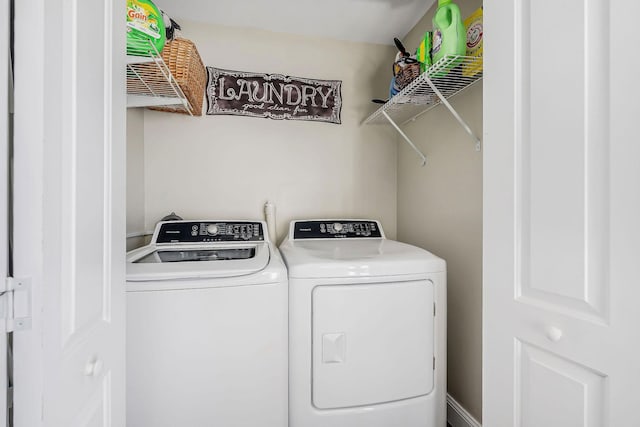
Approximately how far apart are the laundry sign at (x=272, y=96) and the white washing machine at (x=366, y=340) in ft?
4.23

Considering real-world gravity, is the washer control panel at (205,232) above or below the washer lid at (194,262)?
above

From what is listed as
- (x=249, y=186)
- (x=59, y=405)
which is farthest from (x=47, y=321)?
(x=249, y=186)

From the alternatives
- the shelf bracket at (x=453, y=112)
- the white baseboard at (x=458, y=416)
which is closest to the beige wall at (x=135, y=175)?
the shelf bracket at (x=453, y=112)

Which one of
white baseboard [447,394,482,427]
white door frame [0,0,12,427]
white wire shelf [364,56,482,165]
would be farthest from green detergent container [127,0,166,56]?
white baseboard [447,394,482,427]

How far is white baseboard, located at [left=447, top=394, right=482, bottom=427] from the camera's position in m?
1.56

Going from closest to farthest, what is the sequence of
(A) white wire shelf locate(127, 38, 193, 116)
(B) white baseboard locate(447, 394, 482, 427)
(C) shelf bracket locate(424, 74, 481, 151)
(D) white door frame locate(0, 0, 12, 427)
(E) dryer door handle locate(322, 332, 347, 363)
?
(D) white door frame locate(0, 0, 12, 427)
(A) white wire shelf locate(127, 38, 193, 116)
(E) dryer door handle locate(322, 332, 347, 363)
(C) shelf bracket locate(424, 74, 481, 151)
(B) white baseboard locate(447, 394, 482, 427)

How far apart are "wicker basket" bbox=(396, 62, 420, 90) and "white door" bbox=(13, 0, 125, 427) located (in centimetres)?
134

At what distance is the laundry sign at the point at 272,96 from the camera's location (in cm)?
214

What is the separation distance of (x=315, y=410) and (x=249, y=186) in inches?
59.0
